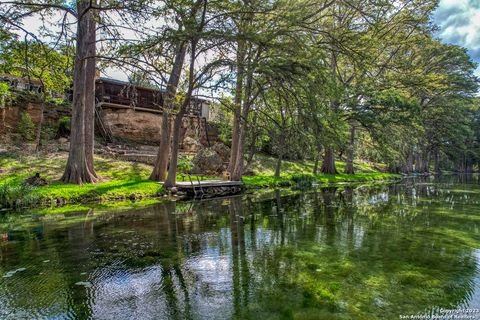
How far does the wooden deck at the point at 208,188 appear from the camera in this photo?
15703mm

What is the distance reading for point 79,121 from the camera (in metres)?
14.1

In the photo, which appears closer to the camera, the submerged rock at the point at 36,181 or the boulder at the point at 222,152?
the submerged rock at the point at 36,181

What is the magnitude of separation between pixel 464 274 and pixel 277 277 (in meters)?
3.17

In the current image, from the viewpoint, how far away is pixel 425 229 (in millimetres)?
8484

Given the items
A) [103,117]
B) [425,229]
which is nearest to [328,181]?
[425,229]

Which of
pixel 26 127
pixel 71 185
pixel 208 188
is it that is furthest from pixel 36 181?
pixel 26 127

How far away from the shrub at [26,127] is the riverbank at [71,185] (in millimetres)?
3354

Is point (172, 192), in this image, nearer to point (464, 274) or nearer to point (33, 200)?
point (33, 200)

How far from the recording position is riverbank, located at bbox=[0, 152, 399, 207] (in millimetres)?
11742

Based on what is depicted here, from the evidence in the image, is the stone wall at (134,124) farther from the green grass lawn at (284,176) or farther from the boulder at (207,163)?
the green grass lawn at (284,176)

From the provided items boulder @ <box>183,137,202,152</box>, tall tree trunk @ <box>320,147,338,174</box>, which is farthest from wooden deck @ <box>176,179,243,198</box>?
tall tree trunk @ <box>320,147,338,174</box>

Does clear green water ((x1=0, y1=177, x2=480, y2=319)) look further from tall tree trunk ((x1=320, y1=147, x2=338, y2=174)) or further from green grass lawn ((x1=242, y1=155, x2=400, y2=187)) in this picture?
tall tree trunk ((x1=320, y1=147, x2=338, y2=174))

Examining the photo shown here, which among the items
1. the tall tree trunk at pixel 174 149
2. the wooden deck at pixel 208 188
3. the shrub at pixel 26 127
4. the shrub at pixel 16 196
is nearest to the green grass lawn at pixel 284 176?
the wooden deck at pixel 208 188

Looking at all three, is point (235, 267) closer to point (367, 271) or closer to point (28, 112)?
point (367, 271)
